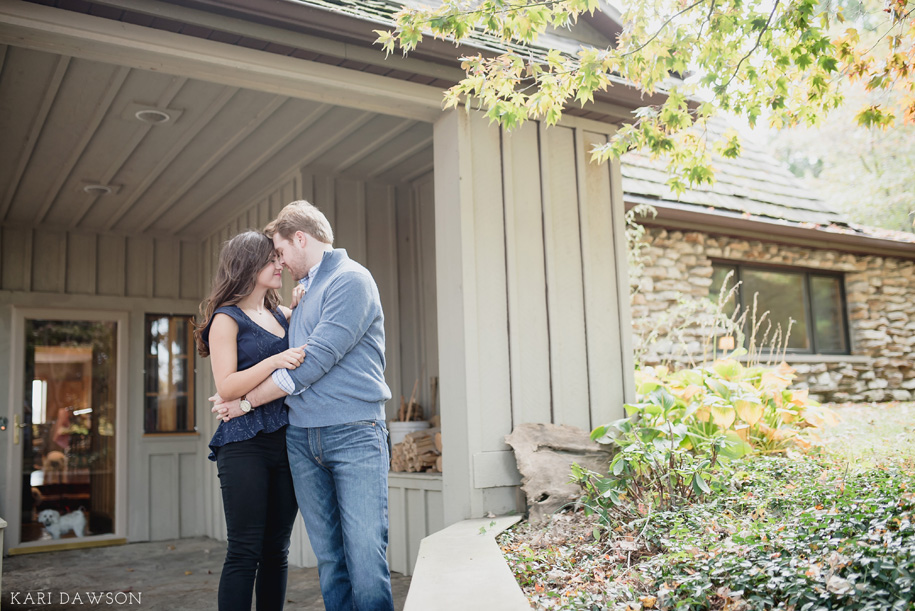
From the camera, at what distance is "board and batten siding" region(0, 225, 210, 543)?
7.25 m

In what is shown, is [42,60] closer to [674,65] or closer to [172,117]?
[172,117]

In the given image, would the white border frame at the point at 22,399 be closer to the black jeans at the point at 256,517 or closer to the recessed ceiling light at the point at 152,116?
the recessed ceiling light at the point at 152,116

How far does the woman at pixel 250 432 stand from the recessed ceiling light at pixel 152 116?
239 centimetres

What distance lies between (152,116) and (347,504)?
3.47 m

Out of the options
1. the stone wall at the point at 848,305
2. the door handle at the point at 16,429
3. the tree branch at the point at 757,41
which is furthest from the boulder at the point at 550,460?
the door handle at the point at 16,429

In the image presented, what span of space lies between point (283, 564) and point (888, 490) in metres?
2.40

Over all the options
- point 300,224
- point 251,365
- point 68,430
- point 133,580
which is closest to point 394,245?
point 133,580

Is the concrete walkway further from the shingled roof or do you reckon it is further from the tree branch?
the shingled roof

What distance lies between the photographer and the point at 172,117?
504cm

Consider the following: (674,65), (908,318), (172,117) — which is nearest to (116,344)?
(172,117)

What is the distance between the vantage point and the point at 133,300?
305 inches

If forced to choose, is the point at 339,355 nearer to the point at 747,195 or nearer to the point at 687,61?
the point at 687,61

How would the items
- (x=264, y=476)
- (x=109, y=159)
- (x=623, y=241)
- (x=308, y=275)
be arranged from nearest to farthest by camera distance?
(x=264, y=476) → (x=308, y=275) → (x=623, y=241) → (x=109, y=159)

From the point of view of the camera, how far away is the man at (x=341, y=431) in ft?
8.80
